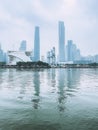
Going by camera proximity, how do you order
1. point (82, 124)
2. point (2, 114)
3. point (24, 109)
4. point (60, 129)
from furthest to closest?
point (24, 109)
point (2, 114)
point (82, 124)
point (60, 129)

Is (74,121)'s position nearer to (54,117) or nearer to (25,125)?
(54,117)

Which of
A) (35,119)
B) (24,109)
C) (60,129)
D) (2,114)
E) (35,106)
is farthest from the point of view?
(35,106)

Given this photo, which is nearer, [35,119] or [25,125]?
[25,125]

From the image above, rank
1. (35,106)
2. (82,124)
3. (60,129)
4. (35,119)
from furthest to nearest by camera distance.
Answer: (35,106) < (35,119) < (82,124) < (60,129)

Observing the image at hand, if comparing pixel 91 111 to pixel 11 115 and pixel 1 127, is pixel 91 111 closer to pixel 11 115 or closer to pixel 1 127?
pixel 11 115

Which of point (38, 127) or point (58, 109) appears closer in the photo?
point (38, 127)

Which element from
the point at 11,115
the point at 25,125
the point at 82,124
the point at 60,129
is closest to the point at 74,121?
the point at 82,124

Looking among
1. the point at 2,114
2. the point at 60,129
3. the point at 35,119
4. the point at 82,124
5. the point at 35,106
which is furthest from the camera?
the point at 35,106

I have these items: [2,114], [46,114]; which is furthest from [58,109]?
[2,114]

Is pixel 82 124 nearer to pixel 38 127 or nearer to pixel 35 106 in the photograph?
pixel 38 127

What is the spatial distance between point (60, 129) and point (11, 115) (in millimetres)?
5405

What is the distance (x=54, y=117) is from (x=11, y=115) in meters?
3.76

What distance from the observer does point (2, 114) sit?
19422 mm

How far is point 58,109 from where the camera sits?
21562mm
